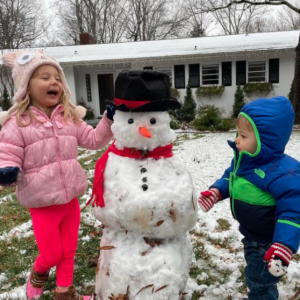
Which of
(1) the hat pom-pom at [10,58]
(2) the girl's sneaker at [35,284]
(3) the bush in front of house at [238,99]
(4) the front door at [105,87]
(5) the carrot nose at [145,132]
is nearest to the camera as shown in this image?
(5) the carrot nose at [145,132]

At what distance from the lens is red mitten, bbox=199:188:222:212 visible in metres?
2.08

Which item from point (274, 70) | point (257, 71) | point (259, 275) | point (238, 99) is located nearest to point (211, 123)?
point (238, 99)

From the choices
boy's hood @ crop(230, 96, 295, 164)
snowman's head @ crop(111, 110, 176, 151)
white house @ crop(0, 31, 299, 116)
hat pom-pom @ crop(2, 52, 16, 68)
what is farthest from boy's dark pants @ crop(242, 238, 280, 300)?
white house @ crop(0, 31, 299, 116)

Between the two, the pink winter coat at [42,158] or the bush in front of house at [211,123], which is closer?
the pink winter coat at [42,158]

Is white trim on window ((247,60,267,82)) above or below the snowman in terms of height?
above

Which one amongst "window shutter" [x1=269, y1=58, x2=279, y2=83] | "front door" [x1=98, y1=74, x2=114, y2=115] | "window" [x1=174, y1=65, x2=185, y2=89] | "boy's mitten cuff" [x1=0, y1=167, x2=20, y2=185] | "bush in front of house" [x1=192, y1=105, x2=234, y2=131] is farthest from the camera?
A: "front door" [x1=98, y1=74, x2=114, y2=115]

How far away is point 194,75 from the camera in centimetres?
1464

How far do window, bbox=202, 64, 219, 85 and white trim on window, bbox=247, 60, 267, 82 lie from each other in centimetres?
145

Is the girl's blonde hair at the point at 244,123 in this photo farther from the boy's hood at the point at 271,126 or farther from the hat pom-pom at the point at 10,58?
the hat pom-pom at the point at 10,58

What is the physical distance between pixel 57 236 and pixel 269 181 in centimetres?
147

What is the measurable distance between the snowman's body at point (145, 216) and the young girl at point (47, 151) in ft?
1.31

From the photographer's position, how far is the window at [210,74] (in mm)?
14539

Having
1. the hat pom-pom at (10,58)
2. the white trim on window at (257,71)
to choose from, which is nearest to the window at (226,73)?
the white trim on window at (257,71)

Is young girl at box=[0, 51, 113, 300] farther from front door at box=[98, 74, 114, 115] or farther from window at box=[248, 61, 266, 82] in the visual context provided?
front door at box=[98, 74, 114, 115]
